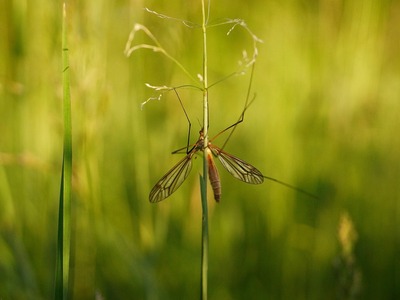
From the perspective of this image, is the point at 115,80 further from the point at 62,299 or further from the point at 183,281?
the point at 62,299

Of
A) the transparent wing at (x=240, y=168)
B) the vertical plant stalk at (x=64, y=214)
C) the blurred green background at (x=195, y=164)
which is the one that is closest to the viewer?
the vertical plant stalk at (x=64, y=214)

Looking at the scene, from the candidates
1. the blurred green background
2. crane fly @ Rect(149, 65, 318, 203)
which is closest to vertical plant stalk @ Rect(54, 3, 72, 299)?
crane fly @ Rect(149, 65, 318, 203)

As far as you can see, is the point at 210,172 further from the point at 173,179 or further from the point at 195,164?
the point at 195,164

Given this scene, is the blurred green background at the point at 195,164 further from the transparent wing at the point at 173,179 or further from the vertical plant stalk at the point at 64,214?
the vertical plant stalk at the point at 64,214

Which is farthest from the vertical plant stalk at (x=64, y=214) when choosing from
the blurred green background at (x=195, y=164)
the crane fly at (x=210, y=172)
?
the blurred green background at (x=195, y=164)

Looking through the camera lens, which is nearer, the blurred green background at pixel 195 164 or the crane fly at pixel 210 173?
the crane fly at pixel 210 173

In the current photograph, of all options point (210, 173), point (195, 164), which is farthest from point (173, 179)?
point (195, 164)

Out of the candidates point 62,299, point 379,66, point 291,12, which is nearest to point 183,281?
point 62,299
